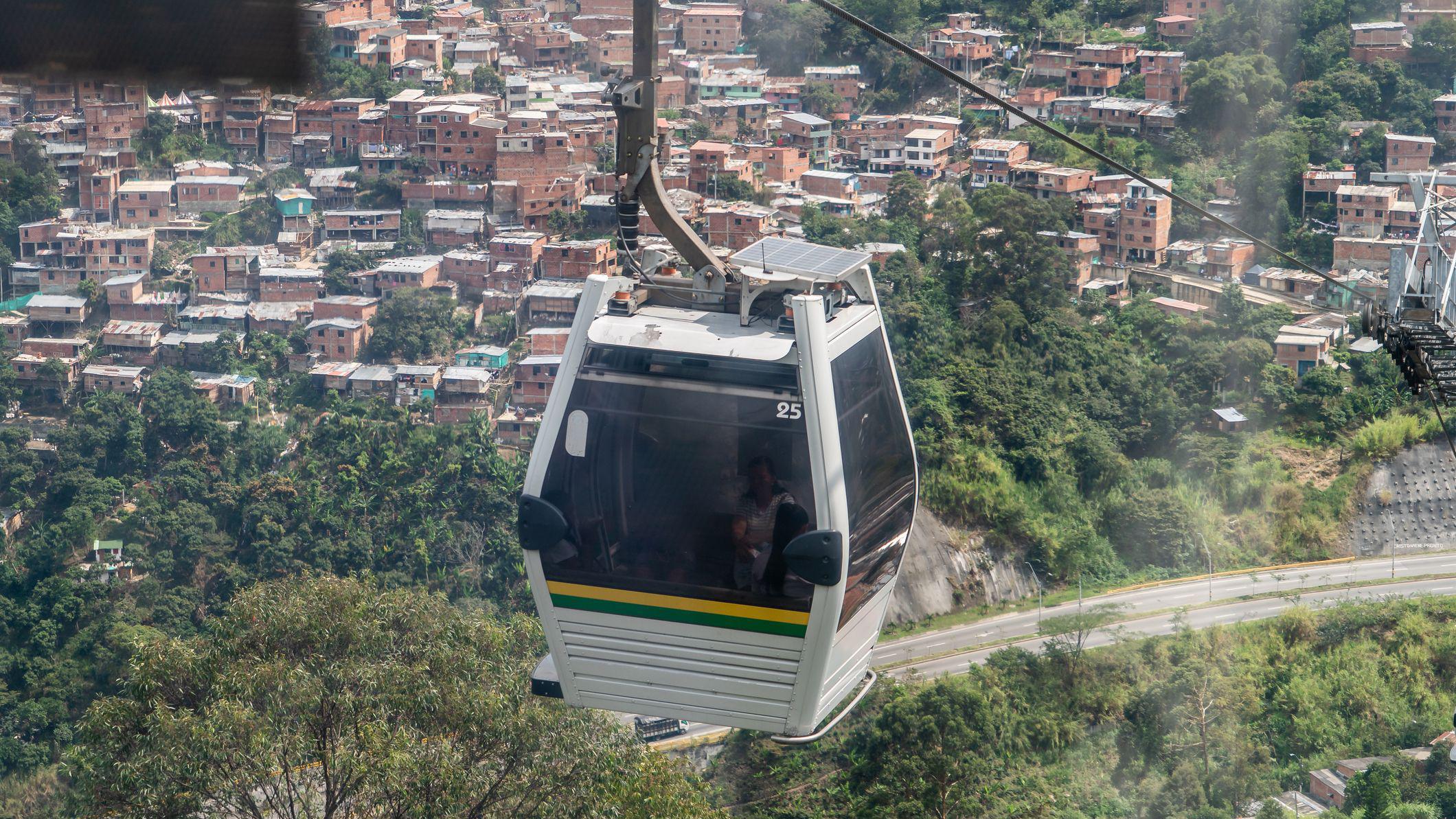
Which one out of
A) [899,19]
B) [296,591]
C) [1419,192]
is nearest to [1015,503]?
[296,591]

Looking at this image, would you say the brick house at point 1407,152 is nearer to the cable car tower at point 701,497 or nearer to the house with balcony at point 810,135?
the house with balcony at point 810,135

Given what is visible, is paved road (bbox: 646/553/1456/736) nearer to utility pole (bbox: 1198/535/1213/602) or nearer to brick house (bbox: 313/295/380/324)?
utility pole (bbox: 1198/535/1213/602)

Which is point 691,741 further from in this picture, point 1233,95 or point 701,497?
point 1233,95

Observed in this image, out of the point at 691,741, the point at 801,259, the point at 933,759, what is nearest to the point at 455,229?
the point at 691,741

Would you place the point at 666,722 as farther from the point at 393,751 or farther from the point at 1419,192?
the point at 1419,192

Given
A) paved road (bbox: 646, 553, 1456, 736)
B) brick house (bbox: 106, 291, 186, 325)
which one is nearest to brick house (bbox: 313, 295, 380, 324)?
brick house (bbox: 106, 291, 186, 325)

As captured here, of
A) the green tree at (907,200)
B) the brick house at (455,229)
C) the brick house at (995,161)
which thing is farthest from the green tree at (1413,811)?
the brick house at (455,229)
